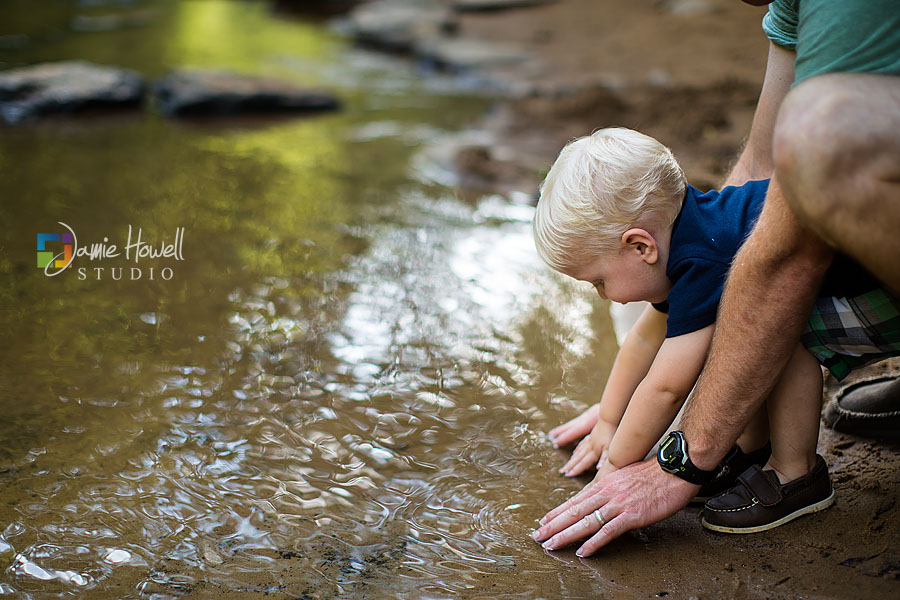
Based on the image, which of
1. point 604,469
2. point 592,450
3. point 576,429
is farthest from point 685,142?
point 604,469

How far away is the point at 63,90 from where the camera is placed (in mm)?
4918

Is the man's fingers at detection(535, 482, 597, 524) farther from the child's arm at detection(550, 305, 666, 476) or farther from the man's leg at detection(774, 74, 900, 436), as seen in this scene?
the man's leg at detection(774, 74, 900, 436)

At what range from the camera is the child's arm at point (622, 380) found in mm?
1746

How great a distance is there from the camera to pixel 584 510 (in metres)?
1.58

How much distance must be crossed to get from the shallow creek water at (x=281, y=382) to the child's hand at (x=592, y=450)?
1.9 inches

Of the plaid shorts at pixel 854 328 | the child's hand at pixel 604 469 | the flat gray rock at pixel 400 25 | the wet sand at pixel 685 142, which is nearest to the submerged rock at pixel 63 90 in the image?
the wet sand at pixel 685 142

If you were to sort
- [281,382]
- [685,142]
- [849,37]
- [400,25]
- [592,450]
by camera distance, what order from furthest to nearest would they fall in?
[400,25], [685,142], [281,382], [592,450], [849,37]

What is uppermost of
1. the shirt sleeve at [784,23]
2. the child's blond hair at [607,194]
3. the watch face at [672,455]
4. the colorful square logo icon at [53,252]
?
the shirt sleeve at [784,23]

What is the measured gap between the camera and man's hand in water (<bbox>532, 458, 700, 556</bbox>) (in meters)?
1.53

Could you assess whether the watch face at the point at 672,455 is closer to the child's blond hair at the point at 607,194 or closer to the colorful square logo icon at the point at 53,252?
the child's blond hair at the point at 607,194

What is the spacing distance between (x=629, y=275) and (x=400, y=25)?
7.35m

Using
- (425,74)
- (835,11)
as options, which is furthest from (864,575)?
(425,74)

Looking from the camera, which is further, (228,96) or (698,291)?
(228,96)

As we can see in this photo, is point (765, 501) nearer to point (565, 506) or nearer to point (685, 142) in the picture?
point (565, 506)
